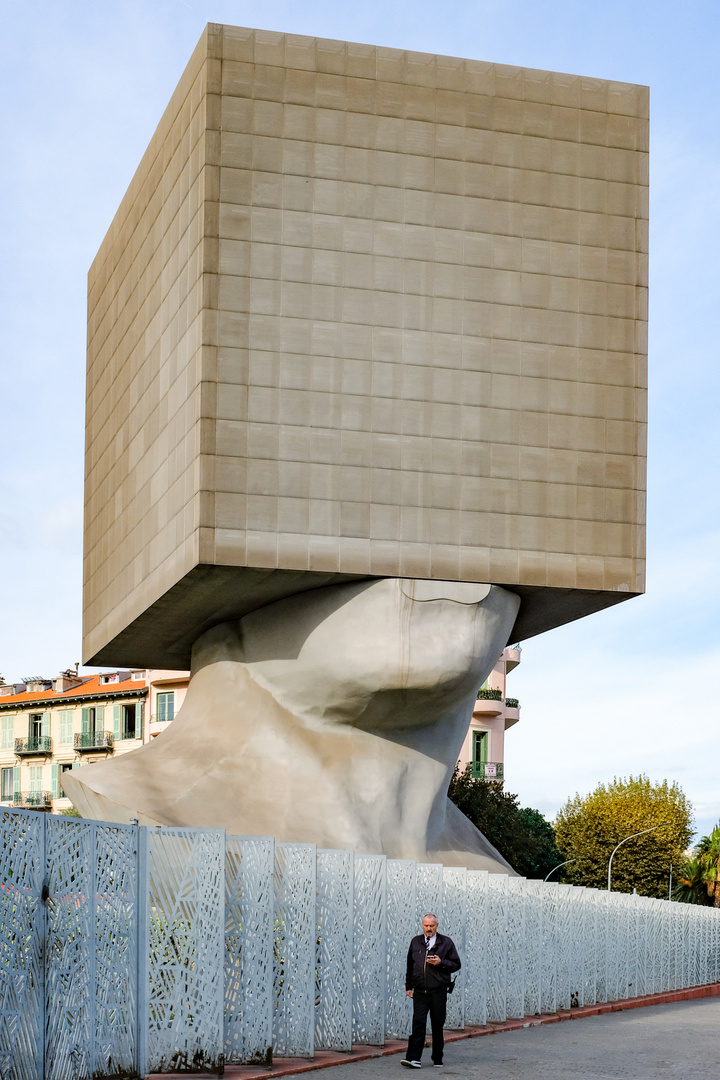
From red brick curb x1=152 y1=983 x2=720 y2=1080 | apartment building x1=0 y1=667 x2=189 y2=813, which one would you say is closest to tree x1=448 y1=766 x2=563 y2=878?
red brick curb x1=152 y1=983 x2=720 y2=1080

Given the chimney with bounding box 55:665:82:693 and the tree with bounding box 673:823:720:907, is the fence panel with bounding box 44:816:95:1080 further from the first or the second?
the chimney with bounding box 55:665:82:693

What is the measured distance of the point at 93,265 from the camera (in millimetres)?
34844

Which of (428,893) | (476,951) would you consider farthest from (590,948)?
(428,893)

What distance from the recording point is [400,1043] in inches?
720

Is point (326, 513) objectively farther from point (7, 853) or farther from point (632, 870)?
point (632, 870)

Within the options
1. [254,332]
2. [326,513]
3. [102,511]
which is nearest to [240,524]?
[326,513]

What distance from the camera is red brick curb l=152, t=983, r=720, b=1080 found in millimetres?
14547

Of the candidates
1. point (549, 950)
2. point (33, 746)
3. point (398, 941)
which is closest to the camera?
point (398, 941)

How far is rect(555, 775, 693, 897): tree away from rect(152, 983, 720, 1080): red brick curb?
2796 cm

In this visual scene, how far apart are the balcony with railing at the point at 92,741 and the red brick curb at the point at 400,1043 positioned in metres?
41.1

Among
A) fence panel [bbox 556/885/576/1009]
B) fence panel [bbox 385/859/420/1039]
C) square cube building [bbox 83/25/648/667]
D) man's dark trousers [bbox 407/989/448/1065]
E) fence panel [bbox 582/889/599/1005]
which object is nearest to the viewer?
man's dark trousers [bbox 407/989/448/1065]

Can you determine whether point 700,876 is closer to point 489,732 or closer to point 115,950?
point 489,732

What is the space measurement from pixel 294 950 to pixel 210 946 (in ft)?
7.31

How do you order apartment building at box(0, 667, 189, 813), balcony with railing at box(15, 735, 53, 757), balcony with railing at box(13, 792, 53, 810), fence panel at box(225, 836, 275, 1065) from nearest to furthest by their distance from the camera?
fence panel at box(225, 836, 275, 1065) < apartment building at box(0, 667, 189, 813) < balcony with railing at box(13, 792, 53, 810) < balcony with railing at box(15, 735, 53, 757)
